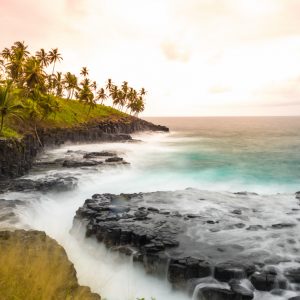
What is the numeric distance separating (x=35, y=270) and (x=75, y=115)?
241 ft

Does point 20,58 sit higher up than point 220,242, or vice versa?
point 20,58

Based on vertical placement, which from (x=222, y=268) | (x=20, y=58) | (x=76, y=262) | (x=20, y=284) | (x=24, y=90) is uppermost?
(x=20, y=58)

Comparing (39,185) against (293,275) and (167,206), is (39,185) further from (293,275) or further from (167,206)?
(293,275)

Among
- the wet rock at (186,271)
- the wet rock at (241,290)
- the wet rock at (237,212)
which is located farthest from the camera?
the wet rock at (237,212)

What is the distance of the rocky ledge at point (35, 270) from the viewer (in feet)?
29.6

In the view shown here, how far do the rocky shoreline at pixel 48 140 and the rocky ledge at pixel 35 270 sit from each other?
58.8 ft

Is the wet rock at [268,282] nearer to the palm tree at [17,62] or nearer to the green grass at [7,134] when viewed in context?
the green grass at [7,134]

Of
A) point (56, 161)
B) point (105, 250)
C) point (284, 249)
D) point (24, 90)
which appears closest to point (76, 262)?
point (105, 250)

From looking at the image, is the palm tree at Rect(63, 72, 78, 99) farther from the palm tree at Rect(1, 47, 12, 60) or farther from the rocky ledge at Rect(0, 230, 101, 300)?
the rocky ledge at Rect(0, 230, 101, 300)

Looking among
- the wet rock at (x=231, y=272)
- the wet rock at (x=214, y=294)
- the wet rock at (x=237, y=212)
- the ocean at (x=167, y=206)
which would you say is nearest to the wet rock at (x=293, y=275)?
the ocean at (x=167, y=206)

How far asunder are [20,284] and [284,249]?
11390 millimetres

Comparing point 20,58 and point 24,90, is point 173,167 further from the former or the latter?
point 20,58

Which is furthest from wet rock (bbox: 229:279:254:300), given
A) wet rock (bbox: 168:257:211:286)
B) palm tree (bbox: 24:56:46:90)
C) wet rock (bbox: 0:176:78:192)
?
palm tree (bbox: 24:56:46:90)

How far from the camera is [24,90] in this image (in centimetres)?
5450
